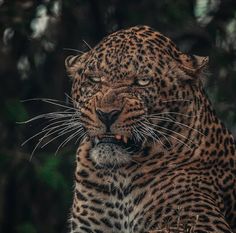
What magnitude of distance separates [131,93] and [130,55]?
29 cm

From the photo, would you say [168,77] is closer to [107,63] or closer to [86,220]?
[107,63]

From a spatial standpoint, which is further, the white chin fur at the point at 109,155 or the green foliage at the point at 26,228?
the green foliage at the point at 26,228

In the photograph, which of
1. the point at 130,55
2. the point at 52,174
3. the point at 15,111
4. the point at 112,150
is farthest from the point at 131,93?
the point at 52,174

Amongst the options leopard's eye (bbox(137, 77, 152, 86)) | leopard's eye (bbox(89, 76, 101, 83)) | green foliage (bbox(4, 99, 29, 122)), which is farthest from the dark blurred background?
leopard's eye (bbox(137, 77, 152, 86))

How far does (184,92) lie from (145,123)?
1.45 ft

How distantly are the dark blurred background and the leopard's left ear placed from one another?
15.5 feet

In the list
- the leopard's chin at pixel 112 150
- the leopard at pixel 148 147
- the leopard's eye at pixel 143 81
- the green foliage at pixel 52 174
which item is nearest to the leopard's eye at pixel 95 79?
the leopard at pixel 148 147

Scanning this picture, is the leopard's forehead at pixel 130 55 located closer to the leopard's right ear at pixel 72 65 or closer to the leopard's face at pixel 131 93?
the leopard's face at pixel 131 93

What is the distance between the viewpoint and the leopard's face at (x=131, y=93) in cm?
903

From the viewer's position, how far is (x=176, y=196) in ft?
30.6

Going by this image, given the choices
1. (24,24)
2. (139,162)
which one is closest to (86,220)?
(139,162)

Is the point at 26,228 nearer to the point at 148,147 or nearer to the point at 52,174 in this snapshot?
the point at 52,174

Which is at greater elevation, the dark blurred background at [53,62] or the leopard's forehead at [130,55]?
the leopard's forehead at [130,55]

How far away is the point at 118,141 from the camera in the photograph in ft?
29.8
